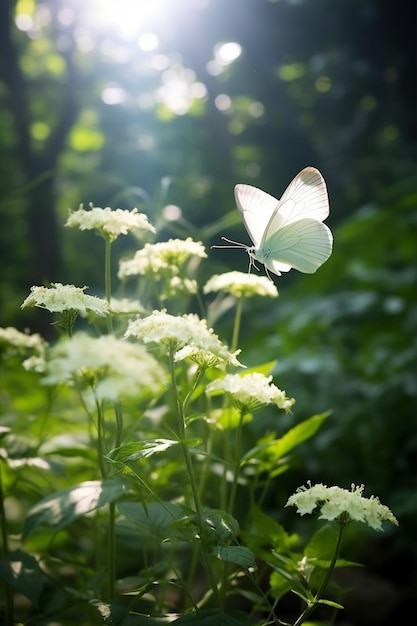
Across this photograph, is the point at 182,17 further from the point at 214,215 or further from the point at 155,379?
the point at 155,379

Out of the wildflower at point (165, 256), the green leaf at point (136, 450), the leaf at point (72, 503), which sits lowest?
the leaf at point (72, 503)

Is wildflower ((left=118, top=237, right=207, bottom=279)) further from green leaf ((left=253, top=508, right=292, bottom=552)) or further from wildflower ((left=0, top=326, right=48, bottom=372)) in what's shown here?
green leaf ((left=253, top=508, right=292, bottom=552))

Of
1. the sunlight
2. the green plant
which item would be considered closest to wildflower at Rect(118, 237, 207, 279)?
the green plant

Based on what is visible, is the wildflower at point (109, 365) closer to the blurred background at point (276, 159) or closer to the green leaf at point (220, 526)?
the green leaf at point (220, 526)

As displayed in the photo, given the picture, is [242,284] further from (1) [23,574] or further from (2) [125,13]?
(2) [125,13]

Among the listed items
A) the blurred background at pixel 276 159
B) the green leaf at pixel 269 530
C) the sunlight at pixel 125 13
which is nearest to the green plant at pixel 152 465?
the green leaf at pixel 269 530

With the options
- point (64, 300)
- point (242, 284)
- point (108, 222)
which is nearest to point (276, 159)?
point (242, 284)
